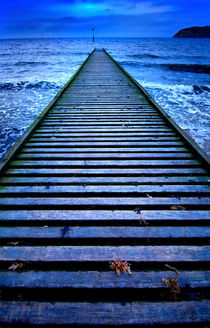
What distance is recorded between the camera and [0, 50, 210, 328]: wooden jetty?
1522 mm

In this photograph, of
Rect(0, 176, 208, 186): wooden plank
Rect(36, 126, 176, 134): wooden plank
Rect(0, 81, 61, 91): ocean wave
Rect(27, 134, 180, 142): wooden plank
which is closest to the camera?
Rect(0, 176, 208, 186): wooden plank

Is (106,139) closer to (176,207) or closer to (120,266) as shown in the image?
(176,207)

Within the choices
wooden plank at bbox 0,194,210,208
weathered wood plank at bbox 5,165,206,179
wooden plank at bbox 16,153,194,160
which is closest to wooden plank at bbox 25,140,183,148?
wooden plank at bbox 16,153,194,160

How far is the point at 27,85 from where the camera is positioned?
15.6 metres

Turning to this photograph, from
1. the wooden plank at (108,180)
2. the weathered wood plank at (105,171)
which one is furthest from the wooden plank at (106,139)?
the wooden plank at (108,180)

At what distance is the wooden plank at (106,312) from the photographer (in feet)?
4.74

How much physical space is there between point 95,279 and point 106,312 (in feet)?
0.84

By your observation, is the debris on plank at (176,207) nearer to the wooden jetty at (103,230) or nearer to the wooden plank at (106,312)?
the wooden jetty at (103,230)

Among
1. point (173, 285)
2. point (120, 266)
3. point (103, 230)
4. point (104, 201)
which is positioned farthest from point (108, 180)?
point (173, 285)

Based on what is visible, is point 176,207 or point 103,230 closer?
point 103,230

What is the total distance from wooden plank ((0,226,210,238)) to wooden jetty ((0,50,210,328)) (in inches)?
0.4

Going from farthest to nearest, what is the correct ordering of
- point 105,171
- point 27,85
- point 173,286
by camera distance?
point 27,85 < point 105,171 < point 173,286

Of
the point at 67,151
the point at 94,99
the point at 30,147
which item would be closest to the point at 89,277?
the point at 67,151

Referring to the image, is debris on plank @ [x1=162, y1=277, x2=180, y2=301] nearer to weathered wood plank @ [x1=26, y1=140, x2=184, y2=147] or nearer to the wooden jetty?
the wooden jetty
